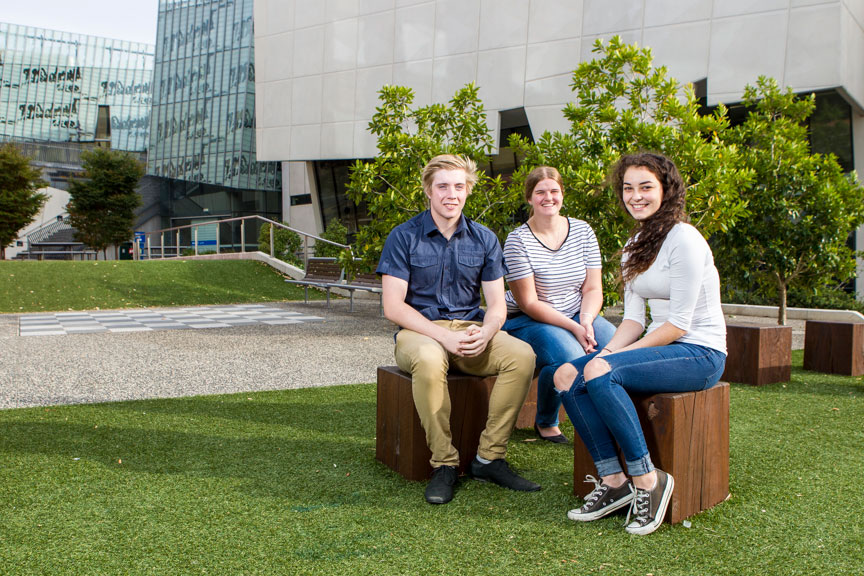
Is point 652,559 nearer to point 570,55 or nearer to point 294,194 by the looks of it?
point 570,55

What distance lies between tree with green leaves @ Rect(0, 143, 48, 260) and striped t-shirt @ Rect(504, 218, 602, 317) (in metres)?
27.5

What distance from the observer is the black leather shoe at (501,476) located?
3.37 meters

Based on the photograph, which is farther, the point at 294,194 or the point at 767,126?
the point at 294,194

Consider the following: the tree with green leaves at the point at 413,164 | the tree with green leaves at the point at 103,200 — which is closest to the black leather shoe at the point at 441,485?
the tree with green leaves at the point at 413,164

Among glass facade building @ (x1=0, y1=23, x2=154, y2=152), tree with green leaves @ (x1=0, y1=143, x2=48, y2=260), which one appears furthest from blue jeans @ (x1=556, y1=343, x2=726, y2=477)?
glass facade building @ (x1=0, y1=23, x2=154, y2=152)

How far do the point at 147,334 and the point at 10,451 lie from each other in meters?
5.95

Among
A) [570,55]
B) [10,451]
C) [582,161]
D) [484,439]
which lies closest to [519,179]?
[582,161]

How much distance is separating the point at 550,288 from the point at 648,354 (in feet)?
4.58

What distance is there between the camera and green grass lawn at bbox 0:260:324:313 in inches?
558

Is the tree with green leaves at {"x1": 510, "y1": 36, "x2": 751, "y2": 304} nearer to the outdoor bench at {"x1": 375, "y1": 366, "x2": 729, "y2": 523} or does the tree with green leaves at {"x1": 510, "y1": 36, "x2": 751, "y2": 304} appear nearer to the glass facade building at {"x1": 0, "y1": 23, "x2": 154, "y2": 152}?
the outdoor bench at {"x1": 375, "y1": 366, "x2": 729, "y2": 523}

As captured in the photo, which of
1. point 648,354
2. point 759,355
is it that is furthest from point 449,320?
point 759,355

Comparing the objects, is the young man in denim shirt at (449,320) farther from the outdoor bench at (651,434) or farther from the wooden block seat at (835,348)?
the wooden block seat at (835,348)

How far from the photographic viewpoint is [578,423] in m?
3.05

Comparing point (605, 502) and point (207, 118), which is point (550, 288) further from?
point (207, 118)
